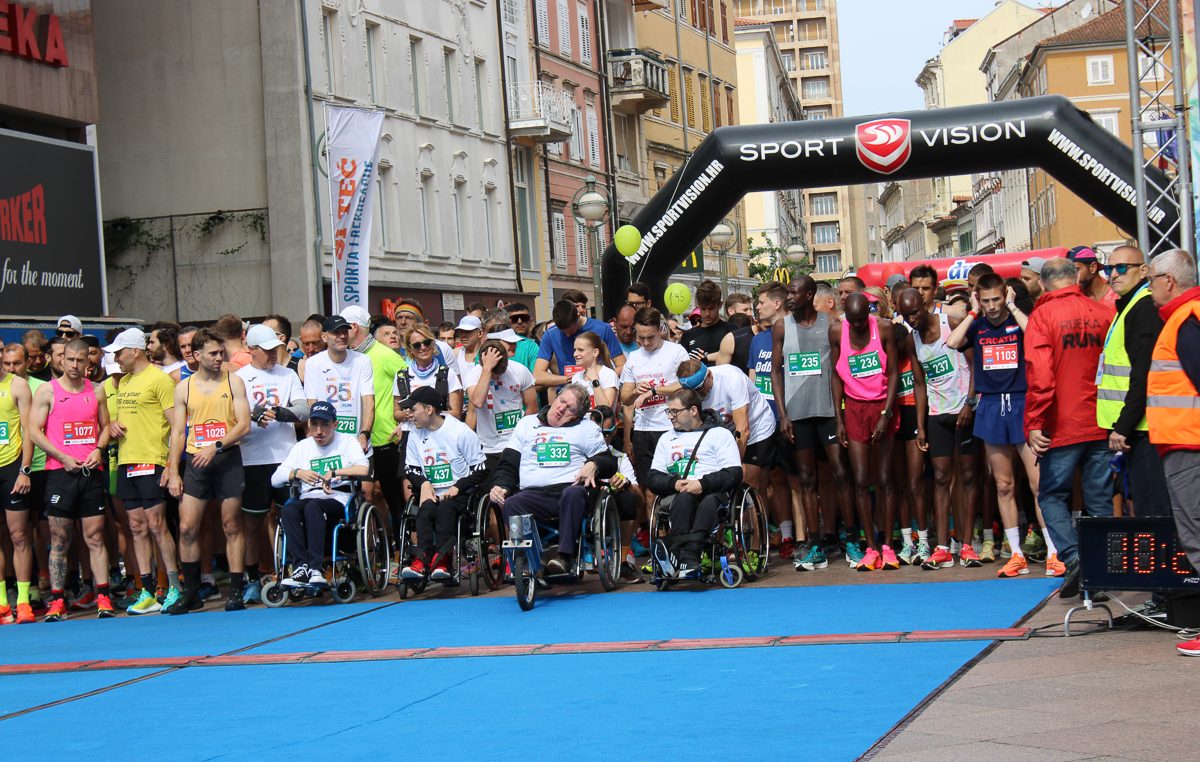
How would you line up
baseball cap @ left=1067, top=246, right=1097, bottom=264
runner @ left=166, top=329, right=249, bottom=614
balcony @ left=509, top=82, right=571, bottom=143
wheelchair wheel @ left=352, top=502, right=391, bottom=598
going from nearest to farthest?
baseball cap @ left=1067, top=246, right=1097, bottom=264 < wheelchair wheel @ left=352, top=502, right=391, bottom=598 < runner @ left=166, top=329, right=249, bottom=614 < balcony @ left=509, top=82, right=571, bottom=143

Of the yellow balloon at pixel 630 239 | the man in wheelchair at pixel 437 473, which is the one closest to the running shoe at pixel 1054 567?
the man in wheelchair at pixel 437 473

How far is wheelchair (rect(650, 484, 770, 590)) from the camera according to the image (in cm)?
1205

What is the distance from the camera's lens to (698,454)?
39.5 ft

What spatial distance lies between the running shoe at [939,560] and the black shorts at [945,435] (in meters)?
0.70

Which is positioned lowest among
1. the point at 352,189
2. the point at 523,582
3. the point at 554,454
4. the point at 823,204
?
the point at 523,582

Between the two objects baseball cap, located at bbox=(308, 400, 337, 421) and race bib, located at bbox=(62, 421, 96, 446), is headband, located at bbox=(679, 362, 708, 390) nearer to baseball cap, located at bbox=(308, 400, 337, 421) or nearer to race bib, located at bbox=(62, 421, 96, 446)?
baseball cap, located at bbox=(308, 400, 337, 421)

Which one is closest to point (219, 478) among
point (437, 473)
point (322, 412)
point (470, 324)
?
point (322, 412)

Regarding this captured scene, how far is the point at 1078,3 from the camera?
8831 cm

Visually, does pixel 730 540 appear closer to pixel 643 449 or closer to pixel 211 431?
pixel 643 449

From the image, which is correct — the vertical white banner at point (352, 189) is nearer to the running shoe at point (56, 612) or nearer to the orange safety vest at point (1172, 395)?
the running shoe at point (56, 612)

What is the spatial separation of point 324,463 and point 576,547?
2.12 m

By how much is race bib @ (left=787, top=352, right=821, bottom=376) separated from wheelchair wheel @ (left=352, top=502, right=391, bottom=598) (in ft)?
10.9

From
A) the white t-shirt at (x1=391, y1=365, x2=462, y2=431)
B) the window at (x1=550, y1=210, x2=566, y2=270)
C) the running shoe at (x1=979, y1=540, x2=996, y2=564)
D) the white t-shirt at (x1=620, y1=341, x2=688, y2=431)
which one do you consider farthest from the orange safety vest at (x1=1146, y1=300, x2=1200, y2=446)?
the window at (x1=550, y1=210, x2=566, y2=270)

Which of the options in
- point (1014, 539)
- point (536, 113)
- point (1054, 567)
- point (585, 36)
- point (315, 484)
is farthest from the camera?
point (585, 36)
